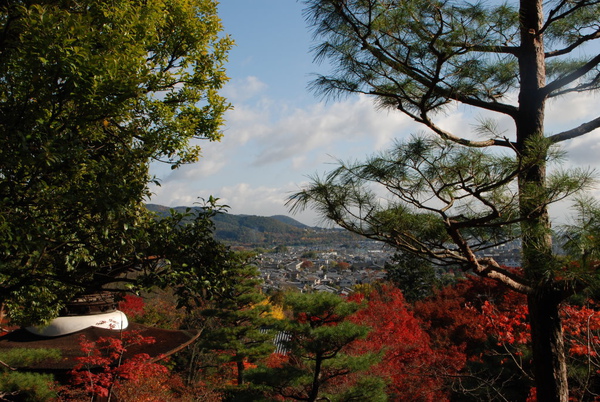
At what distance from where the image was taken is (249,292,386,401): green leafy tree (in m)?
6.10

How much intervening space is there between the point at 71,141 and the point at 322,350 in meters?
5.19

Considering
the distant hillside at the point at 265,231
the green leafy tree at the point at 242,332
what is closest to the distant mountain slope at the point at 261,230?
the distant hillside at the point at 265,231

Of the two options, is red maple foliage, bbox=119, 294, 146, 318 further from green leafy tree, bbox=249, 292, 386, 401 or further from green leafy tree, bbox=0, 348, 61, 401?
green leafy tree, bbox=0, 348, 61, 401

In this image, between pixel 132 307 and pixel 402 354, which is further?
pixel 132 307

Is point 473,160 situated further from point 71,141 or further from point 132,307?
point 132,307

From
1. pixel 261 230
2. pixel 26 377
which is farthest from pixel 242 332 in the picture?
pixel 261 230

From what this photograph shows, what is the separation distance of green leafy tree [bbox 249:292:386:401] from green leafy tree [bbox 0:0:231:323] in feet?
12.4

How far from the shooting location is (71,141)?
6.84 feet

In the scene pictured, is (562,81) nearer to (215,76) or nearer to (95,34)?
(215,76)

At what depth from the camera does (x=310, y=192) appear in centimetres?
289

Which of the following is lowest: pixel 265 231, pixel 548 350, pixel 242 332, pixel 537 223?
pixel 242 332

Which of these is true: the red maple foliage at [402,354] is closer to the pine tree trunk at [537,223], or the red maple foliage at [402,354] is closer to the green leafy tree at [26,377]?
the pine tree trunk at [537,223]

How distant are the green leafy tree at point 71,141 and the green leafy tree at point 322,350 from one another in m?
3.77

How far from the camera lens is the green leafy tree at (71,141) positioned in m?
2.01
